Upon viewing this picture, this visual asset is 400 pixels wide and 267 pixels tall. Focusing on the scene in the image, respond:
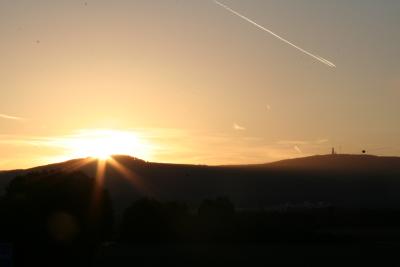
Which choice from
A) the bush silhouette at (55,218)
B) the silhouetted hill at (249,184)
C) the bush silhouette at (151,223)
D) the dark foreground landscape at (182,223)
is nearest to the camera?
the bush silhouette at (55,218)

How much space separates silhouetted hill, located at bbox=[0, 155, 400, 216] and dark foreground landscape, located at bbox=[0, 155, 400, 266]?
1.10 feet

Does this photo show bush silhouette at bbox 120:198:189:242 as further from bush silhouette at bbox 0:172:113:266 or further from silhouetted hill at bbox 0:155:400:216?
silhouetted hill at bbox 0:155:400:216

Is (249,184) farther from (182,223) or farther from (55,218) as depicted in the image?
(55,218)

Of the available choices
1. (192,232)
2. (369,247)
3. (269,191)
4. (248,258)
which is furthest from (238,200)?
(248,258)

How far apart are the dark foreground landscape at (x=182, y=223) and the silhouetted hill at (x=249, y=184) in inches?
13.2

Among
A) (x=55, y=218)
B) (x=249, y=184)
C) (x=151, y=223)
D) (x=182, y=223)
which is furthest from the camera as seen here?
(x=249, y=184)

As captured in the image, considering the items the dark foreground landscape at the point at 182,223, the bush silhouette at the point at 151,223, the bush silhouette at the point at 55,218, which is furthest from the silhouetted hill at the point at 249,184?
the bush silhouette at the point at 55,218

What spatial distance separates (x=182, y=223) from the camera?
7212cm

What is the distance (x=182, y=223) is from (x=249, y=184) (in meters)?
78.5

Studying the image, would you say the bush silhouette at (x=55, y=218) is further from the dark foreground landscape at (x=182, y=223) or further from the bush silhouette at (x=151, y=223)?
the bush silhouette at (x=151, y=223)

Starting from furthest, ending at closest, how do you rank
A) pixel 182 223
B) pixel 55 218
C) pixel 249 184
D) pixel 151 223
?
pixel 249 184 < pixel 182 223 < pixel 151 223 < pixel 55 218

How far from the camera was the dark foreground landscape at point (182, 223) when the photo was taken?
39094 mm

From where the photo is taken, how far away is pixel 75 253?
38.4m

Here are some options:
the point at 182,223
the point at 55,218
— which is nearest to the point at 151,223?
the point at 182,223
